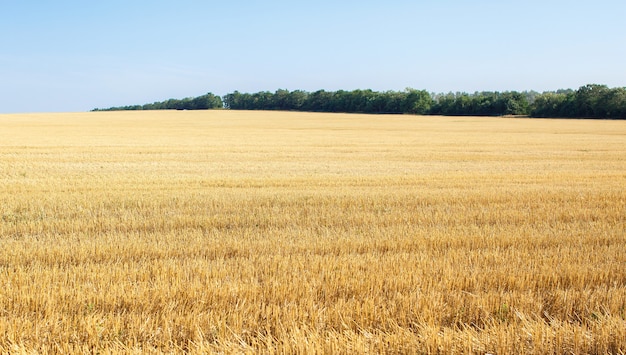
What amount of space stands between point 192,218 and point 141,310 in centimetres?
454

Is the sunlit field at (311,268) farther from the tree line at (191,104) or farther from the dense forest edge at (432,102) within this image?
the tree line at (191,104)

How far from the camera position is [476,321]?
488 centimetres

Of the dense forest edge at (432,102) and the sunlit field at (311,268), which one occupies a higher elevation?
the dense forest edge at (432,102)

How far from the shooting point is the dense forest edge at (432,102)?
3123 inches

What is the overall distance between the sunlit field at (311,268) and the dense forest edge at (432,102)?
2914 inches

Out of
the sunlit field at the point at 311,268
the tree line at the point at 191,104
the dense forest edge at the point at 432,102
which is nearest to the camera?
the sunlit field at the point at 311,268

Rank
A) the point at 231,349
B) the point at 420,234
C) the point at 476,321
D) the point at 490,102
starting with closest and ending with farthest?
1. the point at 231,349
2. the point at 476,321
3. the point at 420,234
4. the point at 490,102

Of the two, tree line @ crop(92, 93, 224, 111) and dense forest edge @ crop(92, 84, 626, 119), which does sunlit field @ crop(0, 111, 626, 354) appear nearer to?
dense forest edge @ crop(92, 84, 626, 119)

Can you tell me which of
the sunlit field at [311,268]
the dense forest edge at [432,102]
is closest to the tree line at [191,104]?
the dense forest edge at [432,102]

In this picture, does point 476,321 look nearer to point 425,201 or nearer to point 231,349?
point 231,349

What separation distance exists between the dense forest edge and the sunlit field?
7403cm

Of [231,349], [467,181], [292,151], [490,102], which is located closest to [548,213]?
[467,181]

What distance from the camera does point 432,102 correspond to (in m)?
106

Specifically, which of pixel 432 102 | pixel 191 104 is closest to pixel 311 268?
pixel 432 102
